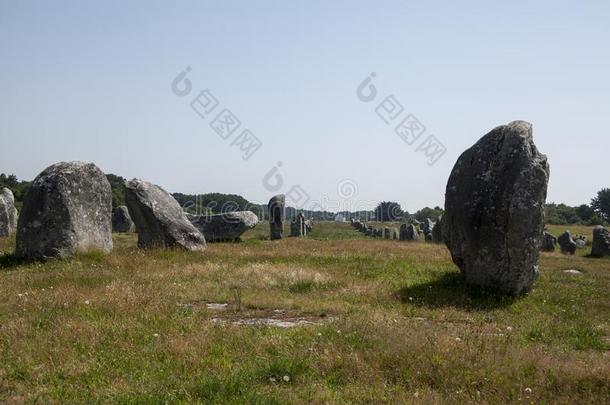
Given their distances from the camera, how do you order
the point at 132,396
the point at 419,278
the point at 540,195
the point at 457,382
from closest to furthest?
1. the point at 132,396
2. the point at 457,382
3. the point at 540,195
4. the point at 419,278

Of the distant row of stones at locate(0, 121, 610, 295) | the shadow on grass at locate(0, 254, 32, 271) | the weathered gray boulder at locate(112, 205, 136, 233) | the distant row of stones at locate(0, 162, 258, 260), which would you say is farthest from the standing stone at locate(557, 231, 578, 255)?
the weathered gray boulder at locate(112, 205, 136, 233)

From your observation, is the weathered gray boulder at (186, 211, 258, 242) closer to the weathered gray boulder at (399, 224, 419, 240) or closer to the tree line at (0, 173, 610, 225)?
the weathered gray boulder at (399, 224, 419, 240)

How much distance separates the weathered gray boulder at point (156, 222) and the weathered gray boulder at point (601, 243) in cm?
2416

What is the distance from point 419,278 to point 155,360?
10204 millimetres

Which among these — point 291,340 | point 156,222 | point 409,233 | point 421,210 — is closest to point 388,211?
point 421,210

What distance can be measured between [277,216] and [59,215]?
74.1 ft

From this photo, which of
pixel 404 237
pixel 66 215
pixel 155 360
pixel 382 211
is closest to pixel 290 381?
pixel 155 360

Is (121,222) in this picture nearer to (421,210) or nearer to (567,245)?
(567,245)

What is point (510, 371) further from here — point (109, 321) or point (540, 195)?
point (540, 195)

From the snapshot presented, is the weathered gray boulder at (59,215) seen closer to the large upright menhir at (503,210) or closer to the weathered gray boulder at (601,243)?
the large upright menhir at (503,210)

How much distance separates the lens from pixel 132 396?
6859mm

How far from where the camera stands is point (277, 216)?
133 ft

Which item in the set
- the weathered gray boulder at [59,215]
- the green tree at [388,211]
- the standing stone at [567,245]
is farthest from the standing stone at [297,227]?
the green tree at [388,211]

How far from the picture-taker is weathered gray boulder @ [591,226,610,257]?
34.5 metres
